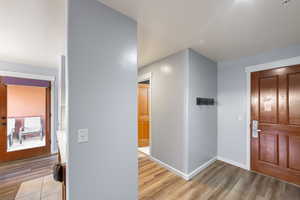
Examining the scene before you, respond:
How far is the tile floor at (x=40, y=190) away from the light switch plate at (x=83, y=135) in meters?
1.56

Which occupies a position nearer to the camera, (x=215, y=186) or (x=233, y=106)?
(x=215, y=186)

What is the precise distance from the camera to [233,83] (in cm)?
297

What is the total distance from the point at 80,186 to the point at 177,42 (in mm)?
2356

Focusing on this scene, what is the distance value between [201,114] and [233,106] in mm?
919

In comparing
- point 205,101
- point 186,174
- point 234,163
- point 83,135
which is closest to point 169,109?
point 205,101

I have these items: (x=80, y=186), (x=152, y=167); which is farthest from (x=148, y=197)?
(x=80, y=186)

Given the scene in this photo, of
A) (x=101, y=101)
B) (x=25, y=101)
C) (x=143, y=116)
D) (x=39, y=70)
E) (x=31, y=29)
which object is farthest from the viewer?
(x=143, y=116)

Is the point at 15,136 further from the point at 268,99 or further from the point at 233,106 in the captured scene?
the point at 268,99

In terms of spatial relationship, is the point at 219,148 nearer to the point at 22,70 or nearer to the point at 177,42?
the point at 177,42

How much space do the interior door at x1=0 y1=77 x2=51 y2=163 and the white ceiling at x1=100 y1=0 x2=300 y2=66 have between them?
11.2 feet

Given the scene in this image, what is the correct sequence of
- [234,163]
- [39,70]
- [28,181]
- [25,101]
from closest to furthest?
[28,181] → [234,163] → [25,101] → [39,70]

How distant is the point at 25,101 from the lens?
3.40 meters

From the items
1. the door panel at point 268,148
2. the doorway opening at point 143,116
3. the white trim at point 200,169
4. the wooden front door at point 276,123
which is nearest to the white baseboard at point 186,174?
the white trim at point 200,169

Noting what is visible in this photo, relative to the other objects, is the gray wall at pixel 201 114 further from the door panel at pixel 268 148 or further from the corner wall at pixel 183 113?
the door panel at pixel 268 148
